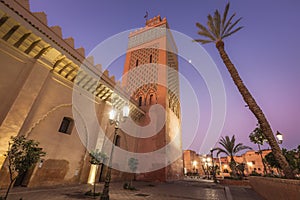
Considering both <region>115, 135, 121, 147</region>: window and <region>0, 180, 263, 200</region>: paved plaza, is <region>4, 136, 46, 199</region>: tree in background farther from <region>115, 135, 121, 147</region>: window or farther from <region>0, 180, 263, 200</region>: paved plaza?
<region>115, 135, 121, 147</region>: window

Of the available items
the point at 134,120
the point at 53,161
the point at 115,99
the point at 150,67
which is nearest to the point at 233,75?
the point at 115,99

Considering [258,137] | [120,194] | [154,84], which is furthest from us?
[258,137]

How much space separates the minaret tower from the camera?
1686 centimetres

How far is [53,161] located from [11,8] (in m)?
7.78

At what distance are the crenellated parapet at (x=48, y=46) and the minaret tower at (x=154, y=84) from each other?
8.46 metres

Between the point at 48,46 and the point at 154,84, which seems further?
the point at 154,84

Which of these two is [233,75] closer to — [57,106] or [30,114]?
[57,106]

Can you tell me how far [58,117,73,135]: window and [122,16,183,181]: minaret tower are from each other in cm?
891

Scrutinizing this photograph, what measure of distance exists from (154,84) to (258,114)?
1367 cm

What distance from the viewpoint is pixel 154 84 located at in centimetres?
2012

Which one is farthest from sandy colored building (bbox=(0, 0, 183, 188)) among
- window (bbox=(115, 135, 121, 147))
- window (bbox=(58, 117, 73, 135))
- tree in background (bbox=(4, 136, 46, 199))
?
tree in background (bbox=(4, 136, 46, 199))

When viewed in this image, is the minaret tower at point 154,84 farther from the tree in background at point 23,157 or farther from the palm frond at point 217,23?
the tree in background at point 23,157

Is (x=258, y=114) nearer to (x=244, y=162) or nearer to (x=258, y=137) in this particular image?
(x=258, y=137)

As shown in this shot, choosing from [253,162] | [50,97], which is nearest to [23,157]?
[50,97]
